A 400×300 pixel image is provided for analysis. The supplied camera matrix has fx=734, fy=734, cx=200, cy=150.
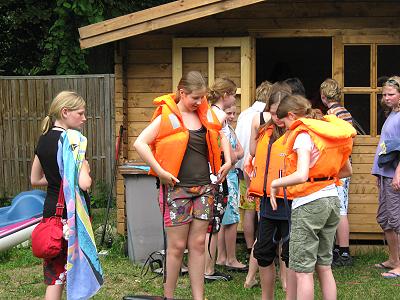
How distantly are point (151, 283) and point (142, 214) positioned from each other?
94 centimetres

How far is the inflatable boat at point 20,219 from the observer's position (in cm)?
775

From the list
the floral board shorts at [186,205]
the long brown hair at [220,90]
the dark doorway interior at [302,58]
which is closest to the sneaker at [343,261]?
the long brown hair at [220,90]

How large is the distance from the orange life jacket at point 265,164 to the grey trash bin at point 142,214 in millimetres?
2060

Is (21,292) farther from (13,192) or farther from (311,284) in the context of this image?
(13,192)

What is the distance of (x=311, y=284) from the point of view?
477cm

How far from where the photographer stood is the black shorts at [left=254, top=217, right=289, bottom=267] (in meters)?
5.15

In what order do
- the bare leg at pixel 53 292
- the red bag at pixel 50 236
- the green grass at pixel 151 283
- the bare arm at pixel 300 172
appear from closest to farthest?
the bare arm at pixel 300 172, the red bag at pixel 50 236, the bare leg at pixel 53 292, the green grass at pixel 151 283

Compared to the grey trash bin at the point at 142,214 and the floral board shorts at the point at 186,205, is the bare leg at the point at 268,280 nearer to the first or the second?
the floral board shorts at the point at 186,205

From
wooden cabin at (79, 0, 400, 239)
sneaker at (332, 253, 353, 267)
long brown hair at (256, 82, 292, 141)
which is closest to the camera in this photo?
long brown hair at (256, 82, 292, 141)

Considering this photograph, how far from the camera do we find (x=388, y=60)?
782cm

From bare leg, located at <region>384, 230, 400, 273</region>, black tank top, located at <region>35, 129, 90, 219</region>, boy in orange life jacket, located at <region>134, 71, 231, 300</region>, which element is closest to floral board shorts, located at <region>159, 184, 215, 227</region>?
boy in orange life jacket, located at <region>134, 71, 231, 300</region>

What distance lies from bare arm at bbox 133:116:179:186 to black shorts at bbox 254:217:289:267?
72 cm

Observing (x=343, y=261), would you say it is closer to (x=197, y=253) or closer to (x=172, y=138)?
(x=197, y=253)

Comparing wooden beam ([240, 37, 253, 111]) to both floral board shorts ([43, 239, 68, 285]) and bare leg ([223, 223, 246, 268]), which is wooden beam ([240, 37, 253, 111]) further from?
floral board shorts ([43, 239, 68, 285])
